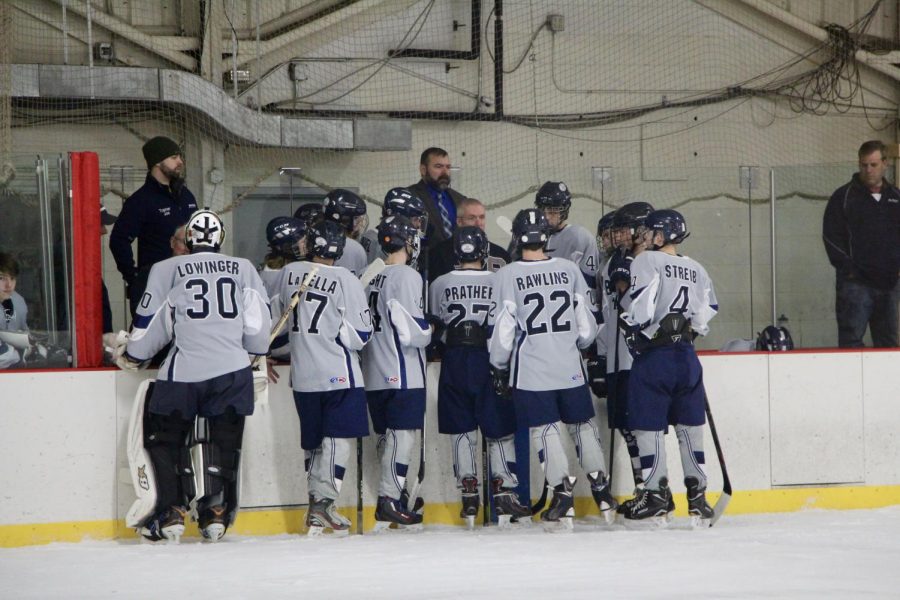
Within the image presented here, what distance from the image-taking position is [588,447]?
17.9 ft

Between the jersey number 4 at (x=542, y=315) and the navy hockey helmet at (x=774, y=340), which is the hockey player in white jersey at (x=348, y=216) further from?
the navy hockey helmet at (x=774, y=340)

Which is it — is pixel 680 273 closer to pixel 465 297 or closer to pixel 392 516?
pixel 465 297

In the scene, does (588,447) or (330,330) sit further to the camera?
(588,447)

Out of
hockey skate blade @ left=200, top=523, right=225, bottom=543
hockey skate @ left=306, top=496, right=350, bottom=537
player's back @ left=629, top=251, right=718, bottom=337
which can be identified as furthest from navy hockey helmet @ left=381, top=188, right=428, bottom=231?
hockey skate blade @ left=200, top=523, right=225, bottom=543

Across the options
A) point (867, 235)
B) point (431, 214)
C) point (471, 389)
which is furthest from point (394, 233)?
point (867, 235)

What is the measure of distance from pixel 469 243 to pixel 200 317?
1.19 m

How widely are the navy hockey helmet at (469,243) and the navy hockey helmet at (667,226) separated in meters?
0.72

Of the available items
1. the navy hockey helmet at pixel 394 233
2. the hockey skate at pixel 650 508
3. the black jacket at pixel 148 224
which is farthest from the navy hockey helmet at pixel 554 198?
the black jacket at pixel 148 224

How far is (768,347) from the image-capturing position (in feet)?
20.3

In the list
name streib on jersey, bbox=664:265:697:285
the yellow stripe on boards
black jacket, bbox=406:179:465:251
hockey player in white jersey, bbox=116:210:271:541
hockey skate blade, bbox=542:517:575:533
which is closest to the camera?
hockey player in white jersey, bbox=116:210:271:541

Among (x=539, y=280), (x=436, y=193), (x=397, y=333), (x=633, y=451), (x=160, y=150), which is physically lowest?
(x=633, y=451)

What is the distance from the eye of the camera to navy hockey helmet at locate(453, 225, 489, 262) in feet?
18.2

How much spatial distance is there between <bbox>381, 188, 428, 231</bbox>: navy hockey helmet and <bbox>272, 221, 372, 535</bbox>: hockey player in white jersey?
0.50 m

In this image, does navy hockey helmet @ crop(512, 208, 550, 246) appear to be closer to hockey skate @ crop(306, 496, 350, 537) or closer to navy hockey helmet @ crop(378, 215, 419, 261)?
navy hockey helmet @ crop(378, 215, 419, 261)
